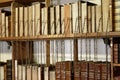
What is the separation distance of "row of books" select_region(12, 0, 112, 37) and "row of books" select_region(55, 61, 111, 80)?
0.83 feet

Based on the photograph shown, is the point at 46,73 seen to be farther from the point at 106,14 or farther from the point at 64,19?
the point at 106,14

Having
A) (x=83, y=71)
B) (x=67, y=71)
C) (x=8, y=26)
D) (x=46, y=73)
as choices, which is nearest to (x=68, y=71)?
(x=67, y=71)

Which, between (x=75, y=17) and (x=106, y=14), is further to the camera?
(x=75, y=17)

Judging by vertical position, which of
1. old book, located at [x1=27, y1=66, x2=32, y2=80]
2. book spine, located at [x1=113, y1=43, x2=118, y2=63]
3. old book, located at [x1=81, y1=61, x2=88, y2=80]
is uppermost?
book spine, located at [x1=113, y1=43, x2=118, y2=63]

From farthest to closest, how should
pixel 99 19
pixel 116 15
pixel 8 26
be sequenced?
pixel 8 26 → pixel 99 19 → pixel 116 15

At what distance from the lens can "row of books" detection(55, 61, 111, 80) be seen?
178 cm

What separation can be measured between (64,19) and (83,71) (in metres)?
0.44

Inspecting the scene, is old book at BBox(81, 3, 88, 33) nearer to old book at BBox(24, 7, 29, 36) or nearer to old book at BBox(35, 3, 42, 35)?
old book at BBox(35, 3, 42, 35)

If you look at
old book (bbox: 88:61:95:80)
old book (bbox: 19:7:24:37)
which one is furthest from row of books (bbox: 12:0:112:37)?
old book (bbox: 88:61:95:80)

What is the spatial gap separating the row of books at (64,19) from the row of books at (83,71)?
Result: 0.83ft

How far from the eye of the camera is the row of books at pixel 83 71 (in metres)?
1.78

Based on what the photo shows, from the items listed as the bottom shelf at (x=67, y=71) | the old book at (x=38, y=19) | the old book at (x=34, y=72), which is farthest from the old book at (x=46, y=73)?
the old book at (x=38, y=19)

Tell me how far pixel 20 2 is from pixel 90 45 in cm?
80

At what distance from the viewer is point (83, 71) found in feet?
6.16
